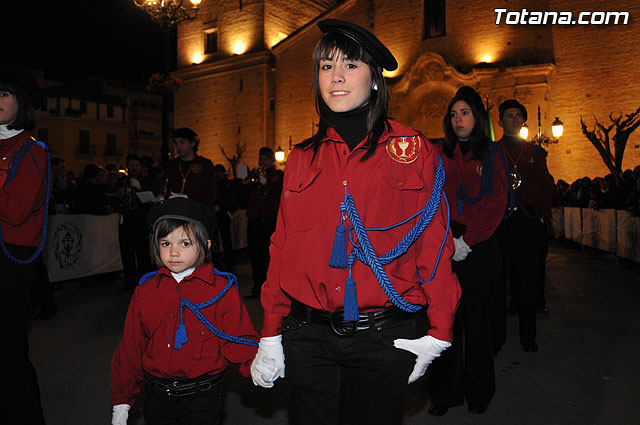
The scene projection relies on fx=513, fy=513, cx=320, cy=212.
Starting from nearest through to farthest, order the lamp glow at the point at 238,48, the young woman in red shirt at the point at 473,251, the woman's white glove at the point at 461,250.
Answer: the woman's white glove at the point at 461,250 → the young woman in red shirt at the point at 473,251 → the lamp glow at the point at 238,48

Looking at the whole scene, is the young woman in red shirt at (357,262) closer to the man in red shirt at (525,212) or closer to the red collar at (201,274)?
the red collar at (201,274)

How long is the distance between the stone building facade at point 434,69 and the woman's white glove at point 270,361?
16573 millimetres

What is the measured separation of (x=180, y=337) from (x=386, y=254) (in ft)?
4.32

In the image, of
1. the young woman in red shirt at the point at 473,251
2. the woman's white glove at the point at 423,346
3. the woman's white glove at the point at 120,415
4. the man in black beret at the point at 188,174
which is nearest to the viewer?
the woman's white glove at the point at 423,346

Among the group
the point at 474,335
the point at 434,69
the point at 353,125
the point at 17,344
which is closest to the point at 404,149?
the point at 353,125

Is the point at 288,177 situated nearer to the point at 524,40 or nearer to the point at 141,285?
the point at 141,285

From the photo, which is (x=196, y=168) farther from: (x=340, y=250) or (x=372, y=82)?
(x=340, y=250)

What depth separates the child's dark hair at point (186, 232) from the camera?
2908mm

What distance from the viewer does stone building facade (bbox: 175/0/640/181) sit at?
2303cm

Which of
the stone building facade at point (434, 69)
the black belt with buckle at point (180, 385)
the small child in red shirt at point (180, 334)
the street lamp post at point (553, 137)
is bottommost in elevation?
the black belt with buckle at point (180, 385)

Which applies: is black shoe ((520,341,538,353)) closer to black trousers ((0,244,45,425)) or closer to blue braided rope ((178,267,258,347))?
blue braided rope ((178,267,258,347))

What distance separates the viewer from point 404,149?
6.85ft

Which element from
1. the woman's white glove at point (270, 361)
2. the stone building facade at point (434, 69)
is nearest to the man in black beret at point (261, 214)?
the woman's white glove at point (270, 361)

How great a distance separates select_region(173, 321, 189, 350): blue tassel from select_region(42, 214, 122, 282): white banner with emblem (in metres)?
6.63
